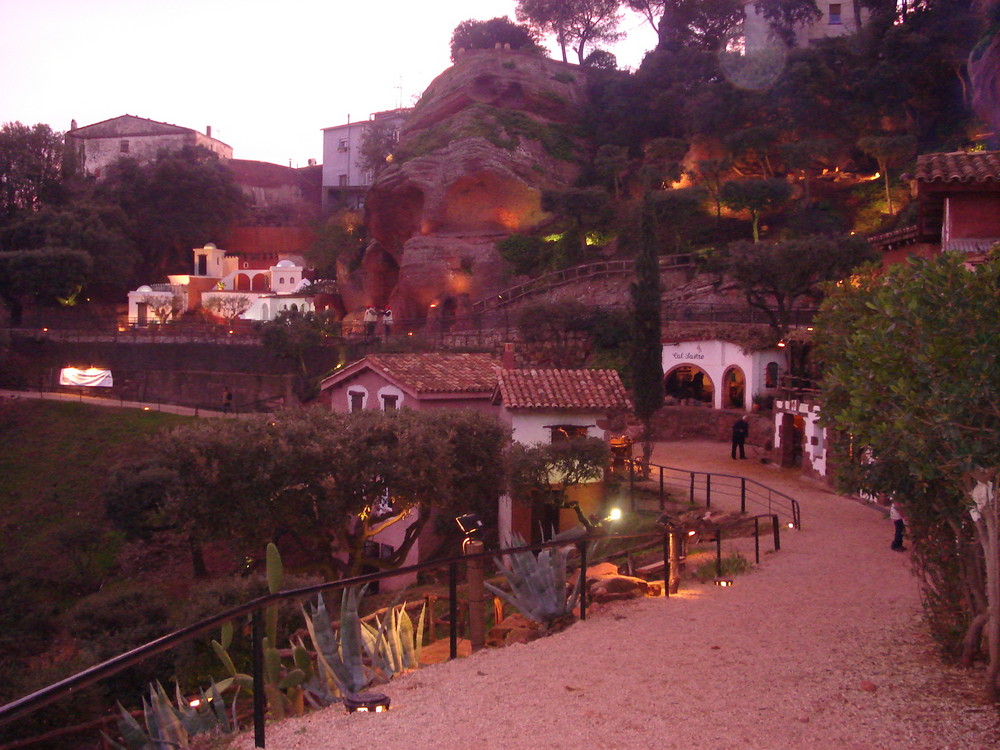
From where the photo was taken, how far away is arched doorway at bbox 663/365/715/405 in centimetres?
3559

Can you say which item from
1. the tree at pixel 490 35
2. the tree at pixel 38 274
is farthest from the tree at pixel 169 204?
the tree at pixel 490 35

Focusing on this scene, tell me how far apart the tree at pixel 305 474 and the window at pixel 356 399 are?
7.15m

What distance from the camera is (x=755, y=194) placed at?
4400cm

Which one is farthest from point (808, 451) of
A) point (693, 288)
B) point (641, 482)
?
point (693, 288)

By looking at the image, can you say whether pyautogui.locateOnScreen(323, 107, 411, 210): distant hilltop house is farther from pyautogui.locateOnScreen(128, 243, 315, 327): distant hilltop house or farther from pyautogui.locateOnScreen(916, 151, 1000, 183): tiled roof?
pyautogui.locateOnScreen(916, 151, 1000, 183): tiled roof

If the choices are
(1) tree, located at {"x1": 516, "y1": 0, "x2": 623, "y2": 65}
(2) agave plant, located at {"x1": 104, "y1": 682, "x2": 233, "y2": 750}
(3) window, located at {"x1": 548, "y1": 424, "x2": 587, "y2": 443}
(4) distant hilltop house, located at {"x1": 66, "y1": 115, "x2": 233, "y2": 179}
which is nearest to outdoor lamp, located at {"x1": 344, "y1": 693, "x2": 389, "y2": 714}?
(2) agave plant, located at {"x1": 104, "y1": 682, "x2": 233, "y2": 750}

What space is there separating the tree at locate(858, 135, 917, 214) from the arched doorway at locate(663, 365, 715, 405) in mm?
16490

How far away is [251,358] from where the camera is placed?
44.4 meters

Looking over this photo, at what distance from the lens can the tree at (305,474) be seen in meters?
17.0

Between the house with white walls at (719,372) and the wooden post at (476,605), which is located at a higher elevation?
the house with white walls at (719,372)

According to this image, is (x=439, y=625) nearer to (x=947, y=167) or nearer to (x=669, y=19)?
(x=947, y=167)

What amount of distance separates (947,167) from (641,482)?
477 inches

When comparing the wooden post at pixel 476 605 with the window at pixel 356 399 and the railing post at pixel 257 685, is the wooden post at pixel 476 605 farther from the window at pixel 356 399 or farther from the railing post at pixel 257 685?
the window at pixel 356 399

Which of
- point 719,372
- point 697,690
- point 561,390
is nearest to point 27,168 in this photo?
point 719,372
